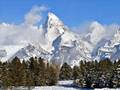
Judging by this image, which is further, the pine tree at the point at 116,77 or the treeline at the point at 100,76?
the treeline at the point at 100,76

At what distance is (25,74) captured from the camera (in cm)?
13900

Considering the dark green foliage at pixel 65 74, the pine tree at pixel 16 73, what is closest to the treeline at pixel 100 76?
the pine tree at pixel 16 73

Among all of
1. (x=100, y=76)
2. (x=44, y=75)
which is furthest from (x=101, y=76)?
(x=44, y=75)

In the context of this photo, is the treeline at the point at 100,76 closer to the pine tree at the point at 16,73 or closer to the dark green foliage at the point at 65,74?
the pine tree at the point at 16,73

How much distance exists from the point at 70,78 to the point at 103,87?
54.6m

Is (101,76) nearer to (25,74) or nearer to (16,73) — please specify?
(25,74)

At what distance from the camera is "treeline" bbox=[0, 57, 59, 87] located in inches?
5246

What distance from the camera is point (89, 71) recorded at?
490 ft

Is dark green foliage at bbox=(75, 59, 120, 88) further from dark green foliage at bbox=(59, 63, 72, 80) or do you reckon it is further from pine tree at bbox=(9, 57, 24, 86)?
dark green foliage at bbox=(59, 63, 72, 80)

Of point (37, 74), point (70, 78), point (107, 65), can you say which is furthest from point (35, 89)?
point (70, 78)

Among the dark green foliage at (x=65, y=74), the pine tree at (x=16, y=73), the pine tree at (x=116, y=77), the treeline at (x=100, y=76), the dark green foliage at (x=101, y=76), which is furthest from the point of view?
the dark green foliage at (x=65, y=74)

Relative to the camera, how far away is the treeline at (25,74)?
437 feet

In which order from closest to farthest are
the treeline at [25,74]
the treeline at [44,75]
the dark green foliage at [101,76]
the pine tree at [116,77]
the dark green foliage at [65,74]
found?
the treeline at [25,74]
the treeline at [44,75]
the pine tree at [116,77]
the dark green foliage at [101,76]
the dark green foliage at [65,74]

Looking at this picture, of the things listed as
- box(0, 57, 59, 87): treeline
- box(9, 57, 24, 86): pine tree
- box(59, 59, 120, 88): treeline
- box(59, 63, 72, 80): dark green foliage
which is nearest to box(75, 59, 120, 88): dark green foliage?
box(59, 59, 120, 88): treeline
